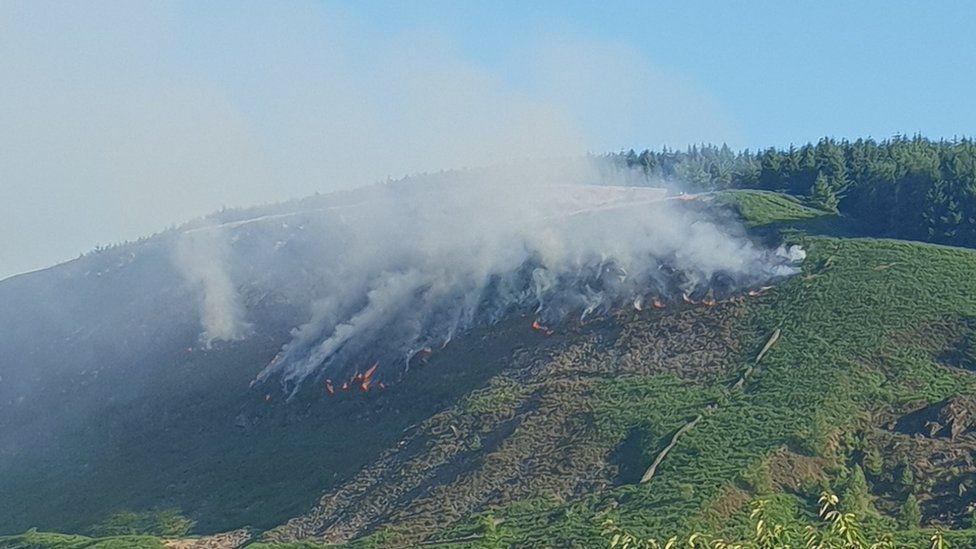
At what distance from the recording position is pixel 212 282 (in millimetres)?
121812

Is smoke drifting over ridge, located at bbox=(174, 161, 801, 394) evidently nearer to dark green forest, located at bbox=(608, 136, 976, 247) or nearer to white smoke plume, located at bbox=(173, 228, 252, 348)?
white smoke plume, located at bbox=(173, 228, 252, 348)

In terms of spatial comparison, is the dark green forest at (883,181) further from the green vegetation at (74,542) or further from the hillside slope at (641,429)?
the green vegetation at (74,542)

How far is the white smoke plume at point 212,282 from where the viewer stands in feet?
360

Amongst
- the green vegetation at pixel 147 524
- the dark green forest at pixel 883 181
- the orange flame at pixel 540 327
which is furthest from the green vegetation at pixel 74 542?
the dark green forest at pixel 883 181

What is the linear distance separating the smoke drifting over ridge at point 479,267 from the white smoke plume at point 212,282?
24 centimetres

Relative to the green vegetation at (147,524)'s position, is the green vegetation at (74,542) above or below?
above

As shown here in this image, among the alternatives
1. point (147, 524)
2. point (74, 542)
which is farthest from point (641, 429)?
point (74, 542)

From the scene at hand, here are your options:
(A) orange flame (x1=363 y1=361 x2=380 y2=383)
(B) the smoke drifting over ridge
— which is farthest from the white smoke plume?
(A) orange flame (x1=363 y1=361 x2=380 y2=383)

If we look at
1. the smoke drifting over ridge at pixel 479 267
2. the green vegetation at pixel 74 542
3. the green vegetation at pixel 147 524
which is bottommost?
the green vegetation at pixel 147 524

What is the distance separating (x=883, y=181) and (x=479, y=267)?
32.1 metres

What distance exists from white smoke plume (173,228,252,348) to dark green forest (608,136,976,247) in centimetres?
4034

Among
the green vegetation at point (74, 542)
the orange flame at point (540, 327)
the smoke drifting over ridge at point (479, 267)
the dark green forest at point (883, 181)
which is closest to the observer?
the green vegetation at point (74, 542)

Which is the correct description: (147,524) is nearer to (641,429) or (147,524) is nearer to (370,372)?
(370,372)

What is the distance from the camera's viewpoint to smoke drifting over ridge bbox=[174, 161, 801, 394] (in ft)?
290
